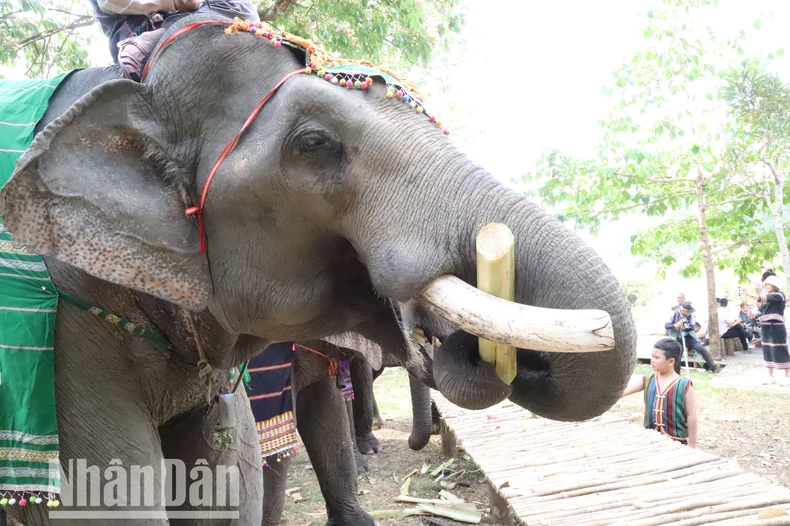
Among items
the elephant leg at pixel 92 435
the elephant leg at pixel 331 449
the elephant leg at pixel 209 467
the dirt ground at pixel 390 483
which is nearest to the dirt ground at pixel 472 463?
the dirt ground at pixel 390 483

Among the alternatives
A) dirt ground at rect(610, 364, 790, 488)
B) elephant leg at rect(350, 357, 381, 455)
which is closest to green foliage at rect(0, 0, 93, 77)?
elephant leg at rect(350, 357, 381, 455)

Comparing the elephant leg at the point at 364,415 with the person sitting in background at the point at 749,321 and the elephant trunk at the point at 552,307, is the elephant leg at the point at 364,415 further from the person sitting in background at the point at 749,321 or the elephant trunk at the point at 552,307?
the person sitting in background at the point at 749,321

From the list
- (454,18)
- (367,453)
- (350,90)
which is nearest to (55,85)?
(350,90)

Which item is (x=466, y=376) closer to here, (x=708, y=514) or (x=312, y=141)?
(x=312, y=141)

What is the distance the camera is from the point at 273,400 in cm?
388

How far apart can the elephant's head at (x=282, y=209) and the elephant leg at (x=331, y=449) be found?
2.66m

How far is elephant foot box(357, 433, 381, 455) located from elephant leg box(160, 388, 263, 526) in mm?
4521

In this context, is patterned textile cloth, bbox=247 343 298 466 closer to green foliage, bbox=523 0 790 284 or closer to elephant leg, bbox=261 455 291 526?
elephant leg, bbox=261 455 291 526

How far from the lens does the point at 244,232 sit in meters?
1.81

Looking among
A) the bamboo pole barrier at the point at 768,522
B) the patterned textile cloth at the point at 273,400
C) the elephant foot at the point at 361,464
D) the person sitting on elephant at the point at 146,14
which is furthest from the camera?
the elephant foot at the point at 361,464

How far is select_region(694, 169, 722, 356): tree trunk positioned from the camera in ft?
38.2

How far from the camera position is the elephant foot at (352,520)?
4.45 meters

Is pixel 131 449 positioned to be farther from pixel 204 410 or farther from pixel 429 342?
pixel 429 342

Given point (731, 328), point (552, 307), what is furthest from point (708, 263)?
point (552, 307)
